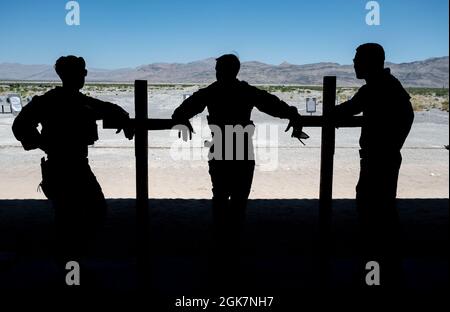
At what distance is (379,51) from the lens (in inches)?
116

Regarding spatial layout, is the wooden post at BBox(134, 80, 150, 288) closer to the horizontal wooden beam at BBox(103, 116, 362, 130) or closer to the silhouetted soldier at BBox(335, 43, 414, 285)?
the horizontal wooden beam at BBox(103, 116, 362, 130)

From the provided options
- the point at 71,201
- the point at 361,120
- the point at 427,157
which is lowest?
the point at 427,157

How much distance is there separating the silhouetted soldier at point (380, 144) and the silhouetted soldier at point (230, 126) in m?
0.42

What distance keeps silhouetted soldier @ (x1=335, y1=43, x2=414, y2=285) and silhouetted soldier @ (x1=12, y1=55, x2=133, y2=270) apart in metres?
1.45

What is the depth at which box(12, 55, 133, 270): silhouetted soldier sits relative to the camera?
2.90m

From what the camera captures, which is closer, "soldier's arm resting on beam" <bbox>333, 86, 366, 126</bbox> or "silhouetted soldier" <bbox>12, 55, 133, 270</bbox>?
"silhouetted soldier" <bbox>12, 55, 133, 270</bbox>

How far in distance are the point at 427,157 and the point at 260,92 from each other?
36.3ft

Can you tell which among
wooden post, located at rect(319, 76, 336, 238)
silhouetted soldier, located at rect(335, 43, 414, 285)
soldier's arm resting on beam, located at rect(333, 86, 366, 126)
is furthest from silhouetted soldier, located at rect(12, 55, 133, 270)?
silhouetted soldier, located at rect(335, 43, 414, 285)

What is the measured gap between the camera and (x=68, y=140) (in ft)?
9.70

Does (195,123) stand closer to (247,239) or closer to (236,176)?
(247,239)

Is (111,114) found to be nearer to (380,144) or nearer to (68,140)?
(68,140)

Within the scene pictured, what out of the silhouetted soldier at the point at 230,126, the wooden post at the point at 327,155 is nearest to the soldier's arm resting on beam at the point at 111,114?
the silhouetted soldier at the point at 230,126

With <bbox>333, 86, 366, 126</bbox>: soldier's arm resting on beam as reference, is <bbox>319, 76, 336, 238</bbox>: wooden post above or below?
below
